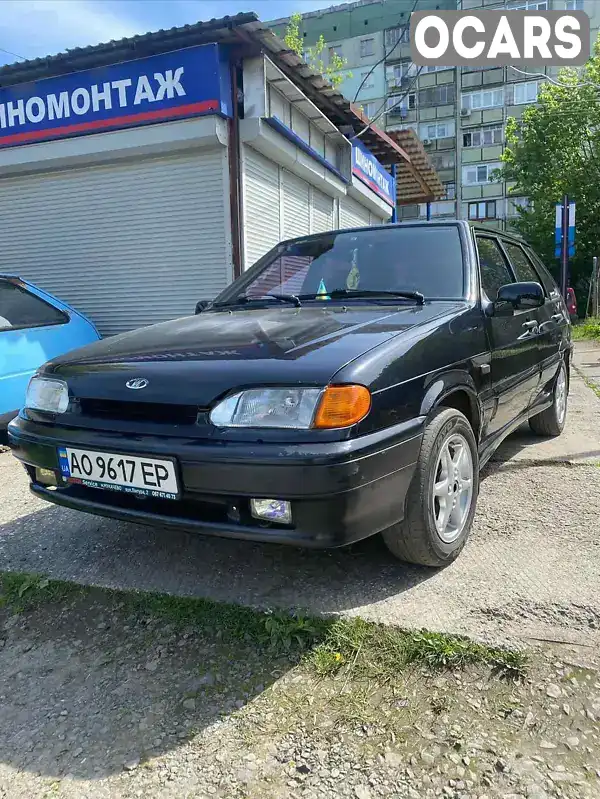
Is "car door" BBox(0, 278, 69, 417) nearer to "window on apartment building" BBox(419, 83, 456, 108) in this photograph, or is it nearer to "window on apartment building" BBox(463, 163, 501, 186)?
"window on apartment building" BBox(463, 163, 501, 186)

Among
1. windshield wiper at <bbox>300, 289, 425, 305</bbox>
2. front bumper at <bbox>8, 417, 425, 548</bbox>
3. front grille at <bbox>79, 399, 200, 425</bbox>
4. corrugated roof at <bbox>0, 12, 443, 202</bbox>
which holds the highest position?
corrugated roof at <bbox>0, 12, 443, 202</bbox>

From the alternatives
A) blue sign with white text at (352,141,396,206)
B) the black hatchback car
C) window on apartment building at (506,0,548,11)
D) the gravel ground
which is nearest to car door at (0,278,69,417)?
the black hatchback car

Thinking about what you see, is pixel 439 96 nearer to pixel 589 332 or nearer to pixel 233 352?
pixel 589 332

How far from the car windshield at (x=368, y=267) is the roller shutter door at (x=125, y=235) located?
4173mm

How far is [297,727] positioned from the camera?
5.62 ft

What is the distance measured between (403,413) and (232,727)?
113cm

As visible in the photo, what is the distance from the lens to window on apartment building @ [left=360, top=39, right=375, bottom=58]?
139 feet

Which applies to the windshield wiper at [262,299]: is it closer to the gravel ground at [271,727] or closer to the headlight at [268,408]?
the headlight at [268,408]

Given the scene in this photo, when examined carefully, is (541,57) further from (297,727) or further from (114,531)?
(297,727)

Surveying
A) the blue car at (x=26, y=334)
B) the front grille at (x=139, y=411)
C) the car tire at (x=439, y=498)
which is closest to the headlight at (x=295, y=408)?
the front grille at (x=139, y=411)

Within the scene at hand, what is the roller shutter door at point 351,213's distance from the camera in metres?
11.6

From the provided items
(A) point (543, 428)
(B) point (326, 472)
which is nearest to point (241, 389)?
(B) point (326, 472)

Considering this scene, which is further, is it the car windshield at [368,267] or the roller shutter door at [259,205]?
the roller shutter door at [259,205]

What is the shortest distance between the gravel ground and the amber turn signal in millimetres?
782
